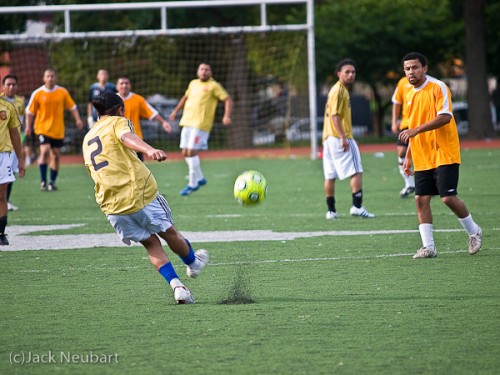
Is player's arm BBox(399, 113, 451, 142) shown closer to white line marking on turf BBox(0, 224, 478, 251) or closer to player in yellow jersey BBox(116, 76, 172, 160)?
white line marking on turf BBox(0, 224, 478, 251)

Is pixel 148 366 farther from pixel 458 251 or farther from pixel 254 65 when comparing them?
pixel 254 65

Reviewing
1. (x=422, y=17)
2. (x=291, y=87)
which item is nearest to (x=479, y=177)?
(x=291, y=87)

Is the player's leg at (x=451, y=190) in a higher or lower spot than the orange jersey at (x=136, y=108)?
lower

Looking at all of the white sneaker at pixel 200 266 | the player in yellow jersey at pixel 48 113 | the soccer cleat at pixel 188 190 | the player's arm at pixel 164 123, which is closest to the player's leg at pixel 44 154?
the player in yellow jersey at pixel 48 113

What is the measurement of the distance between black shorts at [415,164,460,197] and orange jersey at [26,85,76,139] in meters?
10.7

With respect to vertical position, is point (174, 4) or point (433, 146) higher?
point (174, 4)

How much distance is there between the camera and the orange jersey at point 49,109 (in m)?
18.8

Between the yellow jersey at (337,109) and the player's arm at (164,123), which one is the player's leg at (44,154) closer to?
the player's arm at (164,123)

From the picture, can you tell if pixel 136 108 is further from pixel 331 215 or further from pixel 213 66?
pixel 213 66

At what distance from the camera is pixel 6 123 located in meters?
11.4

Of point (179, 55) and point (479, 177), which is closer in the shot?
point (479, 177)

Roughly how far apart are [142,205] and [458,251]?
3869 millimetres

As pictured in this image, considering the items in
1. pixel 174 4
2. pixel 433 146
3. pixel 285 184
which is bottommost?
pixel 285 184

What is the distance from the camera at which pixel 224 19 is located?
1372 inches
